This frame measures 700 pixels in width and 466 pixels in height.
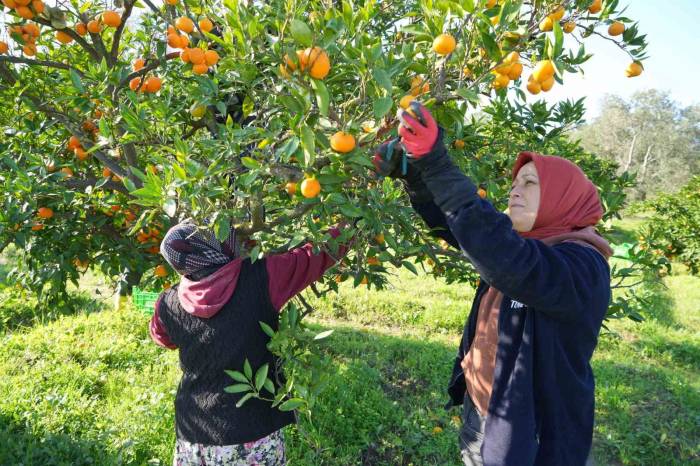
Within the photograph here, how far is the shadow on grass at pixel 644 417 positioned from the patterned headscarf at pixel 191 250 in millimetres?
3083

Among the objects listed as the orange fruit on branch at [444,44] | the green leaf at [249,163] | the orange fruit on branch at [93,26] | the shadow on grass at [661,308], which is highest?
the orange fruit on branch at [93,26]

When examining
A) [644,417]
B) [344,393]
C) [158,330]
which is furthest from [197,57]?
[644,417]

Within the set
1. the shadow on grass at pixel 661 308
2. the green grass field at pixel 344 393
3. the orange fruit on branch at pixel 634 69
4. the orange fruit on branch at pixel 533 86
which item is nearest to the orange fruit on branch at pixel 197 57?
the orange fruit on branch at pixel 533 86

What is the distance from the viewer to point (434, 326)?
5.82 metres

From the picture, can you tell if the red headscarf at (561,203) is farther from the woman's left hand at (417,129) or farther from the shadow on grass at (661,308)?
the shadow on grass at (661,308)

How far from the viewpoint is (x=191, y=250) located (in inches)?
62.2

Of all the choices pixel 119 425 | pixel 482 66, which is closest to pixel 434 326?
pixel 119 425

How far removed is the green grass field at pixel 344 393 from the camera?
119 inches

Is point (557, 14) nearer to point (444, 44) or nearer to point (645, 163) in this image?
point (444, 44)

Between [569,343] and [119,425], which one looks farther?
[119,425]

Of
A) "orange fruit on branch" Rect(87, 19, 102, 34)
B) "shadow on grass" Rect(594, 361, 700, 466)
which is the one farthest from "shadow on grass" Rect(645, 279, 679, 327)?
"orange fruit on branch" Rect(87, 19, 102, 34)

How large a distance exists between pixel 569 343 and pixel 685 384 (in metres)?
3.98

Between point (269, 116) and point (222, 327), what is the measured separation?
0.73m

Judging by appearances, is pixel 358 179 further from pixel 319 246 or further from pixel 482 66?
pixel 482 66
